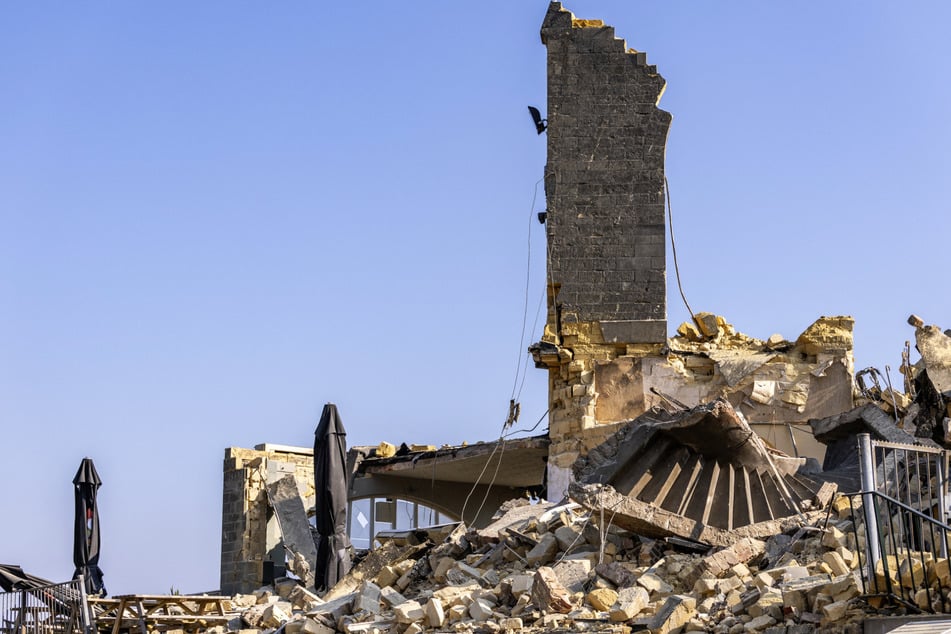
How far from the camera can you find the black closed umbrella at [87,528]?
16.6 metres

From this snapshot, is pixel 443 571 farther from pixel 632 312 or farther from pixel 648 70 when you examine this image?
pixel 648 70

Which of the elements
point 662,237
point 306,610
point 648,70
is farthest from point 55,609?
point 648,70

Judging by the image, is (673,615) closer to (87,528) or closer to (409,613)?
(409,613)

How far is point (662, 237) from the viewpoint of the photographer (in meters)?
17.9

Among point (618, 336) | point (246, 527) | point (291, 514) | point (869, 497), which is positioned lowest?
point (869, 497)

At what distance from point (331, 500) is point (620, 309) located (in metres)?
5.48

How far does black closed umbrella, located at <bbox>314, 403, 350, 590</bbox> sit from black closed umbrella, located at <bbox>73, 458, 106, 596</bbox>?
12.5 feet

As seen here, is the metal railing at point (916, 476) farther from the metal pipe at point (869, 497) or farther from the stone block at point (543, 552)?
the stone block at point (543, 552)

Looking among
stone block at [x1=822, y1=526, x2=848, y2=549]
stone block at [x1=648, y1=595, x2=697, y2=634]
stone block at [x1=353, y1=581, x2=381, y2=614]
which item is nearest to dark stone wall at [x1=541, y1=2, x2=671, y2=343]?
stone block at [x1=353, y1=581, x2=381, y2=614]

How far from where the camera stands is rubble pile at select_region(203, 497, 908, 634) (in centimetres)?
853

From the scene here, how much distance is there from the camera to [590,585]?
1006 centimetres

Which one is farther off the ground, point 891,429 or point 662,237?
point 662,237

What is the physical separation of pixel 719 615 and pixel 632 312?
923 cm

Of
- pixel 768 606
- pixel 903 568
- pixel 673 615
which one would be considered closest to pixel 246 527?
pixel 673 615
